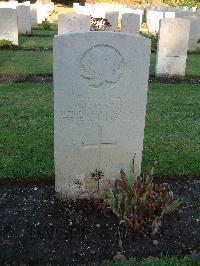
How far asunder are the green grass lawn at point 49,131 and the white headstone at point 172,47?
1.36 meters

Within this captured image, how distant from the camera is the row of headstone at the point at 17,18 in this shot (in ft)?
46.2

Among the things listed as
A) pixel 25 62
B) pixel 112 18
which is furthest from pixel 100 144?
pixel 112 18

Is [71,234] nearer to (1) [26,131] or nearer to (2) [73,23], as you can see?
(1) [26,131]

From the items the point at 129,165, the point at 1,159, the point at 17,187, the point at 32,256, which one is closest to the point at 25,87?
the point at 1,159

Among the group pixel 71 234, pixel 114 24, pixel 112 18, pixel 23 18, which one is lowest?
pixel 71 234

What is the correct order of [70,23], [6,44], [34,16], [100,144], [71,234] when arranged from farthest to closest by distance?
[34,16], [6,44], [70,23], [100,144], [71,234]

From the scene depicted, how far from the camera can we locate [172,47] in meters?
10.2

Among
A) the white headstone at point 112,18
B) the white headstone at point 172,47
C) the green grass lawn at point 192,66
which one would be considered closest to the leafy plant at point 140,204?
the white headstone at point 172,47

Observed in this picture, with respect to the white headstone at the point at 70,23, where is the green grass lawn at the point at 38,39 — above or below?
below

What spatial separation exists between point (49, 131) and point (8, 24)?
9.03 metres

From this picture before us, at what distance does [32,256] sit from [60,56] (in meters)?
1.74

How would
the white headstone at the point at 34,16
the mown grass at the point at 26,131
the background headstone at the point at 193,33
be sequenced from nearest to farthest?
the mown grass at the point at 26,131, the background headstone at the point at 193,33, the white headstone at the point at 34,16

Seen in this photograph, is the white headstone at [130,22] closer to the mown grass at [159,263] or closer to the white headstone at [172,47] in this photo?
the white headstone at [172,47]

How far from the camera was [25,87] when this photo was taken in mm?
8852
